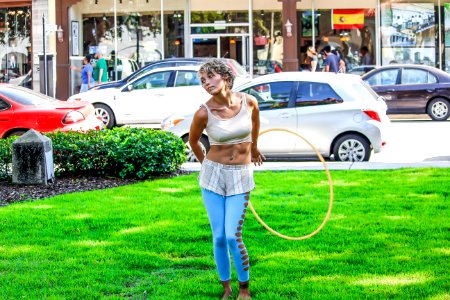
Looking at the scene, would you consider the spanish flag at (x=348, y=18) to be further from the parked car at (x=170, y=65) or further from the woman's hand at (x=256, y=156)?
the woman's hand at (x=256, y=156)

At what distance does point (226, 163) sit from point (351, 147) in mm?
9033

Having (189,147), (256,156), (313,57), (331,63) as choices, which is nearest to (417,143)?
(189,147)

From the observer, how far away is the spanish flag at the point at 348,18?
Answer: 110ft

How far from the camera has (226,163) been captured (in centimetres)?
645

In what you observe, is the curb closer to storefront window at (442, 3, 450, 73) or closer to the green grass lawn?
the green grass lawn

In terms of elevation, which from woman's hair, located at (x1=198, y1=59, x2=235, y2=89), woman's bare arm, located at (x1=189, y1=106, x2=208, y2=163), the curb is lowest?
the curb

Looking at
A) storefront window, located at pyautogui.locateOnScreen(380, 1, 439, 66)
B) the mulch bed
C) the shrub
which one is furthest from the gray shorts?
storefront window, located at pyautogui.locateOnScreen(380, 1, 439, 66)

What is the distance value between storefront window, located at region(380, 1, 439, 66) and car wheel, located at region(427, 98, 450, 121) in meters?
8.62

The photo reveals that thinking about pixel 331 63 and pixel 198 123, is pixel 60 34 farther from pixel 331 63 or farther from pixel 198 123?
pixel 198 123

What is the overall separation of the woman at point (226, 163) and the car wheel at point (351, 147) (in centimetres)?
881

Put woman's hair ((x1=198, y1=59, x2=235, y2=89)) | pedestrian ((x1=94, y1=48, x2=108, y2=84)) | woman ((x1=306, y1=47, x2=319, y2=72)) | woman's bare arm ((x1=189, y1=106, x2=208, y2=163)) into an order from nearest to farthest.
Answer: woman's hair ((x1=198, y1=59, x2=235, y2=89))
woman's bare arm ((x1=189, y1=106, x2=208, y2=163))
pedestrian ((x1=94, y1=48, x2=108, y2=84))
woman ((x1=306, y1=47, x2=319, y2=72))

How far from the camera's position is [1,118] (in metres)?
17.4

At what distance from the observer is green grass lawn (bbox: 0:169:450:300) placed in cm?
700

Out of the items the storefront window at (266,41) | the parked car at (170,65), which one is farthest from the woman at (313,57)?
the parked car at (170,65)
